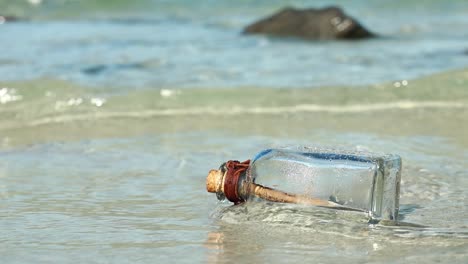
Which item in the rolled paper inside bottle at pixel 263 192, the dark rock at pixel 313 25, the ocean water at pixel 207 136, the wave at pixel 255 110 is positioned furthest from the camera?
the dark rock at pixel 313 25

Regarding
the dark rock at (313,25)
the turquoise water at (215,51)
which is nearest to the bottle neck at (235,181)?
the turquoise water at (215,51)

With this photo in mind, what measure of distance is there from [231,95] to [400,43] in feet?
13.3

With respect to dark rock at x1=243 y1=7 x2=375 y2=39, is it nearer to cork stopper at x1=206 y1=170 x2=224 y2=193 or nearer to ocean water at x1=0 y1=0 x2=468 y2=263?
ocean water at x1=0 y1=0 x2=468 y2=263

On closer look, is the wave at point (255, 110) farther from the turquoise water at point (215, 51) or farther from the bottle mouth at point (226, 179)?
the bottle mouth at point (226, 179)

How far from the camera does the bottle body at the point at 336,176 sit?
2.94 m

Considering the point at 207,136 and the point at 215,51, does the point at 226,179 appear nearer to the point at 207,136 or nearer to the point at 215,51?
the point at 207,136

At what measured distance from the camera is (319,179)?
3021 mm

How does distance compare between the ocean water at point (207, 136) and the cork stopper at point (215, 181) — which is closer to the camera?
the ocean water at point (207, 136)

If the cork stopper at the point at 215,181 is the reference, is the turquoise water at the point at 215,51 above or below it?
above

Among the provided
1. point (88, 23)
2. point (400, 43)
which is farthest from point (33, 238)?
point (88, 23)

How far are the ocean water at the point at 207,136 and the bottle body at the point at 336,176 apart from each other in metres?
0.06

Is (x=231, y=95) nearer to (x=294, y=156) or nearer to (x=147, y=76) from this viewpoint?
(x=147, y=76)

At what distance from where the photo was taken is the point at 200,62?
311 inches

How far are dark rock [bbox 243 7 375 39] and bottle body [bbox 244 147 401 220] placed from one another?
7383 mm
